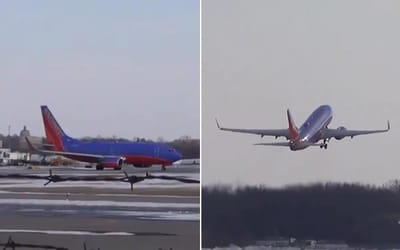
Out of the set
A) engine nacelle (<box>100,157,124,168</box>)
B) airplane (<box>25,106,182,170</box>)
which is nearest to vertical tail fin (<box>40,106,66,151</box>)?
airplane (<box>25,106,182,170</box>)

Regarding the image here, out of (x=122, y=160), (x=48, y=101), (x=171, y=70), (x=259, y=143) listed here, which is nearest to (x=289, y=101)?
(x=259, y=143)

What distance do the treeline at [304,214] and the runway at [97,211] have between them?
20 centimetres

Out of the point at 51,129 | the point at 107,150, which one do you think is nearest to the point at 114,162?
the point at 107,150

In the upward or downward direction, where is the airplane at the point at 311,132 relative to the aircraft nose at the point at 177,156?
upward

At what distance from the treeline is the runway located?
0.20 metres

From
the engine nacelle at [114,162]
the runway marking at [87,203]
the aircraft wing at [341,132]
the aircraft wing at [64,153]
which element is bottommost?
the runway marking at [87,203]

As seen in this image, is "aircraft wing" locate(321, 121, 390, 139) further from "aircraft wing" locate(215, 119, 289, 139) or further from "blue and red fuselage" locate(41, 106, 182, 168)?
"blue and red fuselage" locate(41, 106, 182, 168)

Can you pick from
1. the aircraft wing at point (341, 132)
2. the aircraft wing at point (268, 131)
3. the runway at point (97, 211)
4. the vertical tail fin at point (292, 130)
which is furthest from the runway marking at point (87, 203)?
the aircraft wing at point (341, 132)

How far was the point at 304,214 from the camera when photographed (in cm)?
581

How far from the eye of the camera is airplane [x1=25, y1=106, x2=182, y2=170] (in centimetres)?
601

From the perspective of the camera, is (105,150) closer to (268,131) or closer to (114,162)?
(114,162)

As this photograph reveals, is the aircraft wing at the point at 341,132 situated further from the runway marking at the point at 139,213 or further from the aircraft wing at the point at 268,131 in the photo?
the runway marking at the point at 139,213

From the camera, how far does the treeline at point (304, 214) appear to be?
18.8 feet

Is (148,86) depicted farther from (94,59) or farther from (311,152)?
(311,152)
